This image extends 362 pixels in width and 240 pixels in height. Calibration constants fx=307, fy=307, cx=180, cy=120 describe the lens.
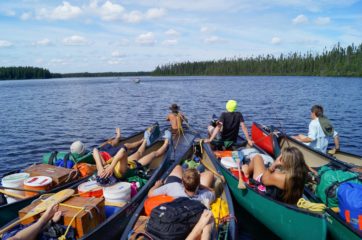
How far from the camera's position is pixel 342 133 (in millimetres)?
16766

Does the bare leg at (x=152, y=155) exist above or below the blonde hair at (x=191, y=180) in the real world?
below

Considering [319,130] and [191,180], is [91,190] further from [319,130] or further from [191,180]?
[319,130]

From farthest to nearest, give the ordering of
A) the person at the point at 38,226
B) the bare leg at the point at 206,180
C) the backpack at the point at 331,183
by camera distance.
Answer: the bare leg at the point at 206,180, the backpack at the point at 331,183, the person at the point at 38,226

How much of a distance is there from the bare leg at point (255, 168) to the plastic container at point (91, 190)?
134 inches

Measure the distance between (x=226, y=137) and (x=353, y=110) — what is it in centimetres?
1851

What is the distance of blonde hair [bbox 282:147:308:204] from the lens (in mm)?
5098

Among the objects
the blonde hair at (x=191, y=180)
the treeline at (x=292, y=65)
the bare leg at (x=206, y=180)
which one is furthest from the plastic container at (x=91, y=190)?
the treeline at (x=292, y=65)

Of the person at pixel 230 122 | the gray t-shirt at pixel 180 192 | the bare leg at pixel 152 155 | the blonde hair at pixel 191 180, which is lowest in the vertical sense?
the bare leg at pixel 152 155

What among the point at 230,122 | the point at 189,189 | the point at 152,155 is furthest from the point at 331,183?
the point at 152,155

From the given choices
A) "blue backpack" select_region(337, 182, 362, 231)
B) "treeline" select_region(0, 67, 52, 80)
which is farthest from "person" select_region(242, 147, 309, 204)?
"treeline" select_region(0, 67, 52, 80)

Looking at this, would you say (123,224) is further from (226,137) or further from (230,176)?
(226,137)

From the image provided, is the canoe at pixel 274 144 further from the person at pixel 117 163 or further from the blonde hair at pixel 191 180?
the blonde hair at pixel 191 180

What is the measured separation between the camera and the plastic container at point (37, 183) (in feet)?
20.5

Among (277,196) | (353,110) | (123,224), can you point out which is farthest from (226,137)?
(353,110)
